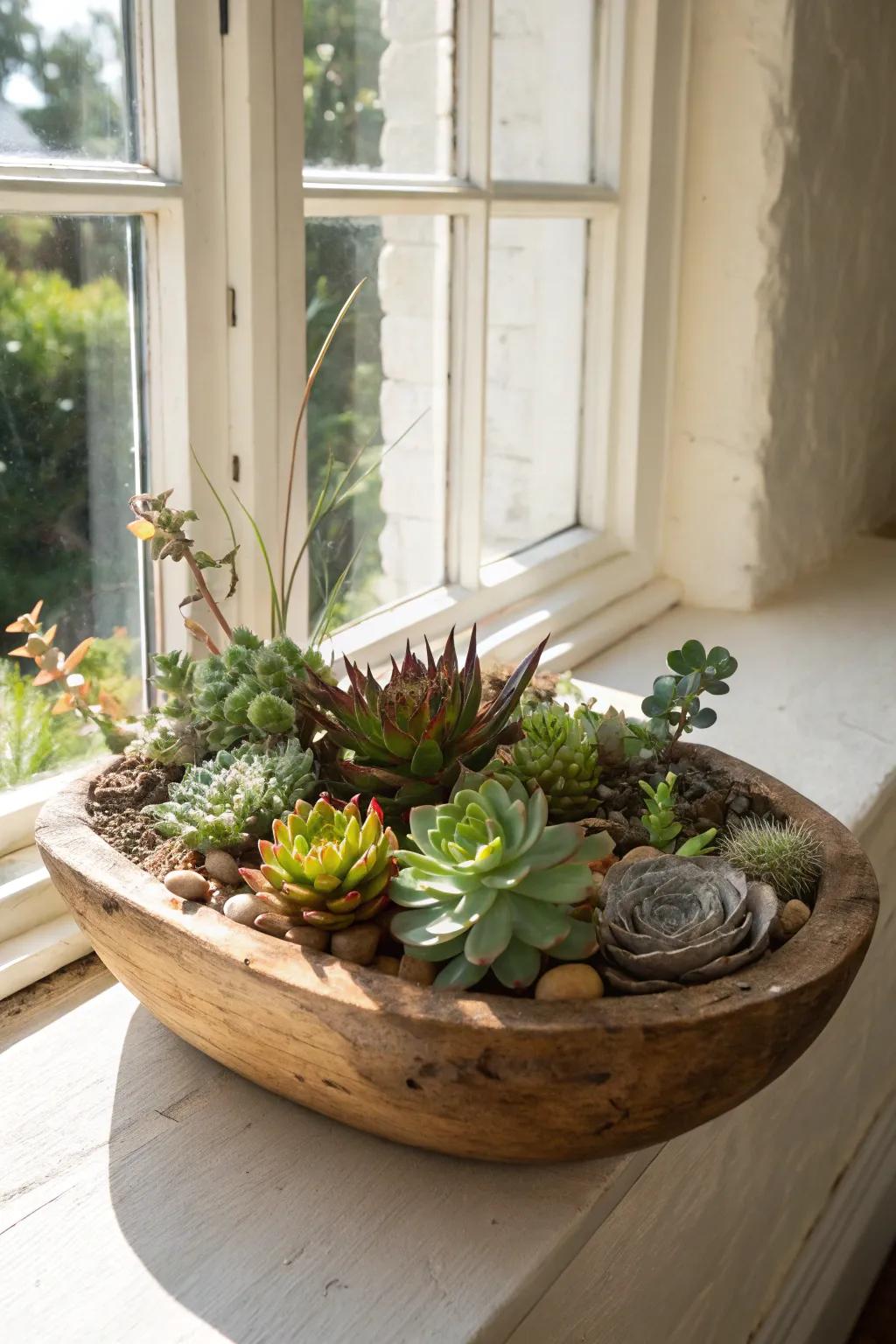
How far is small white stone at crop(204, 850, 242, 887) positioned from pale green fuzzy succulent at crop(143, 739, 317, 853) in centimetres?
1

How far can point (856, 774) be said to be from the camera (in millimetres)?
1337

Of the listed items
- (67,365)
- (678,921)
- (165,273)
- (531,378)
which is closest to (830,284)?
(531,378)

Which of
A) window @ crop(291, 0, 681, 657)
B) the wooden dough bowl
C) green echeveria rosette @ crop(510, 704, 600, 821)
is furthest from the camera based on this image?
window @ crop(291, 0, 681, 657)

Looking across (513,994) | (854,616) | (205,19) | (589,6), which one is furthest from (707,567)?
(513,994)

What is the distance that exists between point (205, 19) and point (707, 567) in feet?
3.40

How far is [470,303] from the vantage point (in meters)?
1.44

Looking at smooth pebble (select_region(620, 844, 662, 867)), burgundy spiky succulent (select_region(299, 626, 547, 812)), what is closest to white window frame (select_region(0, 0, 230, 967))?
burgundy spiky succulent (select_region(299, 626, 547, 812))

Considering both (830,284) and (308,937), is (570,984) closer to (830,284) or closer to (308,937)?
(308,937)

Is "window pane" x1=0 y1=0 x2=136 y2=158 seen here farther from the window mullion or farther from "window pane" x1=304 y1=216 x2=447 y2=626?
the window mullion

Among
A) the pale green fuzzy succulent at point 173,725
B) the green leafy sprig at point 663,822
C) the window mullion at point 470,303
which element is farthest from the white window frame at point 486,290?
the green leafy sprig at point 663,822

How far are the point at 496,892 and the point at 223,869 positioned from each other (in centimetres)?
21

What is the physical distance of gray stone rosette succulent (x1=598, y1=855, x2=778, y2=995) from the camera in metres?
0.72

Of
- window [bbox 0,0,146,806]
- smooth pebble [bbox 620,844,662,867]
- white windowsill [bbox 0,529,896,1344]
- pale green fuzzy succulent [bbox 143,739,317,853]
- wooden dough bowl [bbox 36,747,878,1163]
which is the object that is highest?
window [bbox 0,0,146,806]

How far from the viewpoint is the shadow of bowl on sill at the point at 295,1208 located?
2.28 ft
